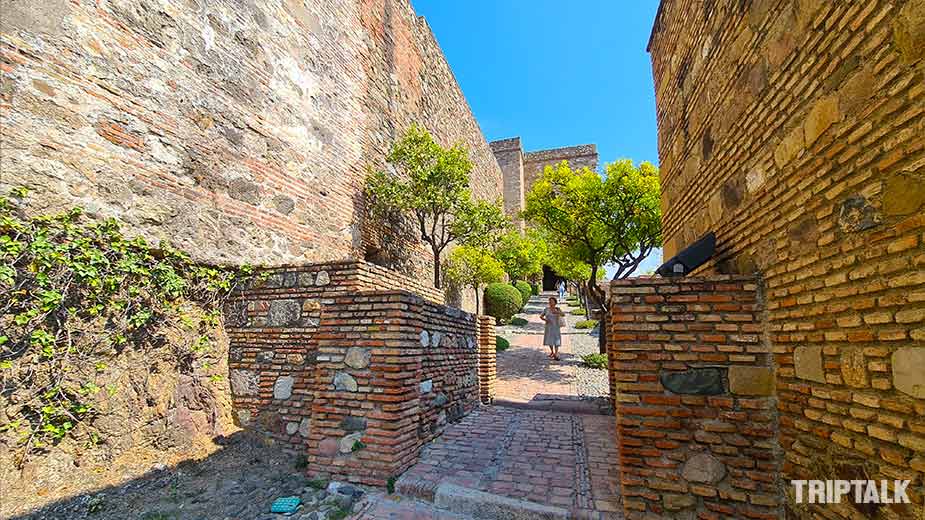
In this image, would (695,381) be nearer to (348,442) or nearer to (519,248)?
(348,442)

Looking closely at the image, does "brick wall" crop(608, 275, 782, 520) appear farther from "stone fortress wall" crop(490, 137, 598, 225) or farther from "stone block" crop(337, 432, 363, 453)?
"stone fortress wall" crop(490, 137, 598, 225)

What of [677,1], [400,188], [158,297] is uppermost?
[677,1]

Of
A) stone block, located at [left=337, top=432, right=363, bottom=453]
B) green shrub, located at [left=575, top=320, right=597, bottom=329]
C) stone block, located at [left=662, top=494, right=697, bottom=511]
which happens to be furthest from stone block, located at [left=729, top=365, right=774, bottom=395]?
green shrub, located at [left=575, top=320, right=597, bottom=329]

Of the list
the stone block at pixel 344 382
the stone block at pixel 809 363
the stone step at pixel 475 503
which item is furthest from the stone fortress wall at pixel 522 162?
the stone block at pixel 809 363

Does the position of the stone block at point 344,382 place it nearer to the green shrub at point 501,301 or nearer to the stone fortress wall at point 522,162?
the green shrub at point 501,301

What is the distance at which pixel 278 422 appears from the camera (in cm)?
392

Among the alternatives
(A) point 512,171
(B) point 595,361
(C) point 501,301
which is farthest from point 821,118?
(A) point 512,171

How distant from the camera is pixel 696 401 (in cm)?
239

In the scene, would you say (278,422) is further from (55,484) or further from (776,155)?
(776,155)

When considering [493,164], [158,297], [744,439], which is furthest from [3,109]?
[493,164]

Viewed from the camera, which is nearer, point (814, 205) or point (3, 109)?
point (814, 205)

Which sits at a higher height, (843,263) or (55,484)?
(843,263)

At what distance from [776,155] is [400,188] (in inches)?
238

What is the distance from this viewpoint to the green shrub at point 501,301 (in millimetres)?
15141
